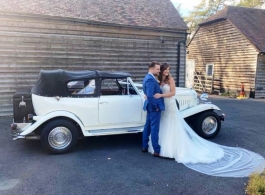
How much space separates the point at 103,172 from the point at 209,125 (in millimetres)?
3225

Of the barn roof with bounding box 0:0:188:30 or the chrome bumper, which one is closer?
the chrome bumper

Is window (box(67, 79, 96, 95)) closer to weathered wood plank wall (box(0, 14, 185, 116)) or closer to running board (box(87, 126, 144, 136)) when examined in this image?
running board (box(87, 126, 144, 136))

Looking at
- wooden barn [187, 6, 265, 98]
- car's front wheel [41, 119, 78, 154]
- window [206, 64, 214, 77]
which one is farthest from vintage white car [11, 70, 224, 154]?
window [206, 64, 214, 77]

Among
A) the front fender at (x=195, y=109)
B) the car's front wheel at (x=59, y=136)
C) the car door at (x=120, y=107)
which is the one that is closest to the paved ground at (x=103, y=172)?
the car's front wheel at (x=59, y=136)

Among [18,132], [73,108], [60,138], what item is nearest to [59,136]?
[60,138]

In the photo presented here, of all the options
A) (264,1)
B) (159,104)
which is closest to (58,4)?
(159,104)

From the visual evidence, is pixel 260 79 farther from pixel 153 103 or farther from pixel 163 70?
pixel 153 103

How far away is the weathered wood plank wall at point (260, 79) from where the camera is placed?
14.7 meters

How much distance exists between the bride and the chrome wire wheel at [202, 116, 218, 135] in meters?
0.94

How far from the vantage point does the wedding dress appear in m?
4.39

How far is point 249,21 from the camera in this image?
16750mm

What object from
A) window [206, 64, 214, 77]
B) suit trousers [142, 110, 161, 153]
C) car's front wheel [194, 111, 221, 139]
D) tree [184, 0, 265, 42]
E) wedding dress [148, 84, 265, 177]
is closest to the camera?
wedding dress [148, 84, 265, 177]

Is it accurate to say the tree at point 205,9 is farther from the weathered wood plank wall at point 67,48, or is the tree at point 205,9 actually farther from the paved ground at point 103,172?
the paved ground at point 103,172

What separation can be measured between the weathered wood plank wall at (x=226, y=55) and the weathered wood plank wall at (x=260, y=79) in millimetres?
240
